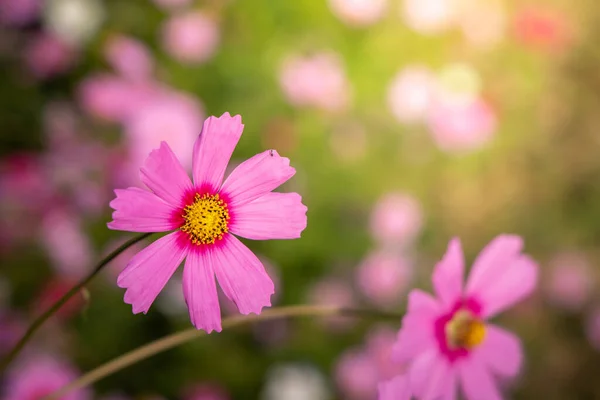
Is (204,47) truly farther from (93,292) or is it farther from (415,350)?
(415,350)

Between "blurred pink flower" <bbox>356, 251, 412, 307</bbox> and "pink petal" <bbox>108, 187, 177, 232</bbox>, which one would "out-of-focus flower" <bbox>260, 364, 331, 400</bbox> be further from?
"pink petal" <bbox>108, 187, 177, 232</bbox>

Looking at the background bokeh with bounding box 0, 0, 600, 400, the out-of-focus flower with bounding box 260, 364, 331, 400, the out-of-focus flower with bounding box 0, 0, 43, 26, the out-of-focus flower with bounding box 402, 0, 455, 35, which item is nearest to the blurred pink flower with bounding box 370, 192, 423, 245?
the background bokeh with bounding box 0, 0, 600, 400

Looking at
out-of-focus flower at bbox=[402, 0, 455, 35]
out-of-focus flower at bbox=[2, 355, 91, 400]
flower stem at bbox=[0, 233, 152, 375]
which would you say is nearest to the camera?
flower stem at bbox=[0, 233, 152, 375]

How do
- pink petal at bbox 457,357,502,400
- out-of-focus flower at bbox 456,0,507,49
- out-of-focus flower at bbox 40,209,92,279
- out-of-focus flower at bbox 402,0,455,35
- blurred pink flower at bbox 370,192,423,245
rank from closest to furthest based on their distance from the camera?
1. pink petal at bbox 457,357,502,400
2. out-of-focus flower at bbox 40,209,92,279
3. blurred pink flower at bbox 370,192,423,245
4. out-of-focus flower at bbox 402,0,455,35
5. out-of-focus flower at bbox 456,0,507,49

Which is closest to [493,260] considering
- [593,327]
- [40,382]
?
[40,382]

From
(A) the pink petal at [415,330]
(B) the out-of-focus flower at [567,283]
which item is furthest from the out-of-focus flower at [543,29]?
(A) the pink petal at [415,330]

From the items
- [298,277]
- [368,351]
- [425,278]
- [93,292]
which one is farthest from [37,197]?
[425,278]
